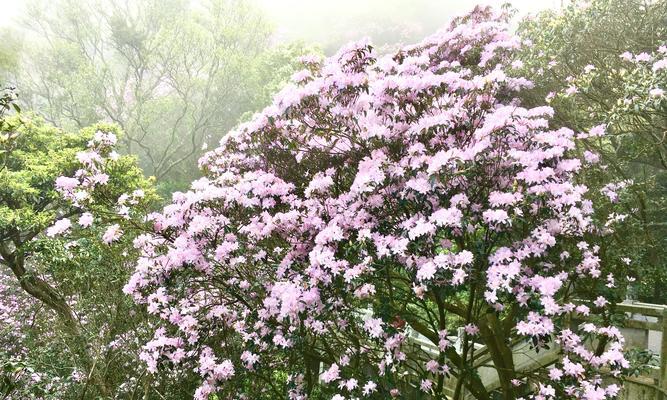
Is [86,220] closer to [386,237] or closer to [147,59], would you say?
[386,237]

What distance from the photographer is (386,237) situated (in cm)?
427

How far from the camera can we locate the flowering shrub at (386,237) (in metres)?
4.08

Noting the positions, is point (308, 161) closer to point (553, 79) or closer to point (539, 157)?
point (539, 157)

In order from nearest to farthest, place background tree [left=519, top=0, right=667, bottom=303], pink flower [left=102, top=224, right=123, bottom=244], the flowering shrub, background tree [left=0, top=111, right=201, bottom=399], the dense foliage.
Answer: the flowering shrub → the dense foliage → pink flower [left=102, top=224, right=123, bottom=244] → background tree [left=0, top=111, right=201, bottom=399] → background tree [left=519, top=0, right=667, bottom=303]

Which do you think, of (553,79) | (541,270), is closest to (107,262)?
(541,270)

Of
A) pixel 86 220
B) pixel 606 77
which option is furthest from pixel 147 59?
pixel 606 77

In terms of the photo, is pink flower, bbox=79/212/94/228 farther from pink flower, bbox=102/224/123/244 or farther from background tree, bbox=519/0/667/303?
background tree, bbox=519/0/667/303

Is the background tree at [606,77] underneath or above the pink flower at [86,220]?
above

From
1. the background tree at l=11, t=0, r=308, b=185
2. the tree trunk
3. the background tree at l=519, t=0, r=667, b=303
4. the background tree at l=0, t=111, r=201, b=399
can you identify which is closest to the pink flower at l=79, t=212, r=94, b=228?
the background tree at l=0, t=111, r=201, b=399

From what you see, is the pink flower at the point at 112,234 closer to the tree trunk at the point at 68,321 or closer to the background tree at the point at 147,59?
the tree trunk at the point at 68,321

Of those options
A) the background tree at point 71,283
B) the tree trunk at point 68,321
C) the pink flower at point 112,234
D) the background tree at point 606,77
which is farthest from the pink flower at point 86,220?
the background tree at point 606,77

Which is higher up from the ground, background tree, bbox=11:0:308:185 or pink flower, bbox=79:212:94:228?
background tree, bbox=11:0:308:185

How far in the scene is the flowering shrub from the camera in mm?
4082

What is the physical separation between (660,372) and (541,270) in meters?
2.25
